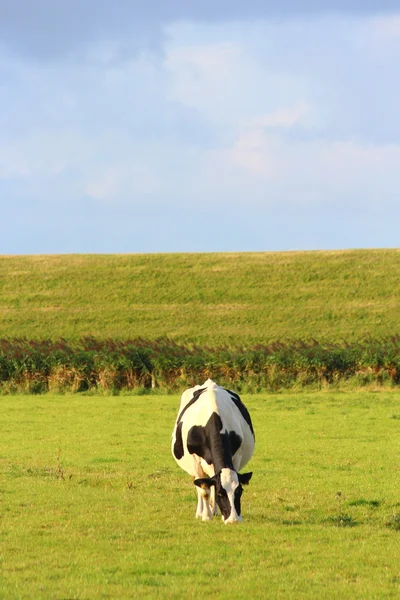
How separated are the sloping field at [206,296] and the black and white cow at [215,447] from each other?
4202 centimetres

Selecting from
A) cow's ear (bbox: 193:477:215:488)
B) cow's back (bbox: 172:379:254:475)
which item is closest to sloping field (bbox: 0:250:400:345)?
cow's back (bbox: 172:379:254:475)

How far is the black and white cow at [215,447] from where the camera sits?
39.1 ft

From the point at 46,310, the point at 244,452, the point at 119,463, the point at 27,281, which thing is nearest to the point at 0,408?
the point at 119,463

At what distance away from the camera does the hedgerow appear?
34.5m

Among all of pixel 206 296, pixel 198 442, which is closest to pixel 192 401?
pixel 198 442

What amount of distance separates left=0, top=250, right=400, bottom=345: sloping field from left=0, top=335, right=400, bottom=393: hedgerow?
20.6 metres

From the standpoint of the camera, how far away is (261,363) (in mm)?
34719

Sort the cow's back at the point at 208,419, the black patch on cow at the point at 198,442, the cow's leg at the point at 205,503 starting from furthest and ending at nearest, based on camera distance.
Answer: the cow's back at the point at 208,419
the black patch on cow at the point at 198,442
the cow's leg at the point at 205,503

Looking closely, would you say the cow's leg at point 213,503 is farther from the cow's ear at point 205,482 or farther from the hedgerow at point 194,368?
the hedgerow at point 194,368

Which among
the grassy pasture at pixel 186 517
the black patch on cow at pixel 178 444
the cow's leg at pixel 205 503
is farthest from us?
the black patch on cow at pixel 178 444

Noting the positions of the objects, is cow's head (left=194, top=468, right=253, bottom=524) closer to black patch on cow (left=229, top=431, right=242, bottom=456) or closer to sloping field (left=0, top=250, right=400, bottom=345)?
black patch on cow (left=229, top=431, right=242, bottom=456)

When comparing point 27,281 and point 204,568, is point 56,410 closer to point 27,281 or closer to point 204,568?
point 204,568

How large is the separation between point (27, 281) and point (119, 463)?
181 feet

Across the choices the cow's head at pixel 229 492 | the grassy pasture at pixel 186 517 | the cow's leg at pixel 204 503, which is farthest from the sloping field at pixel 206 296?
the cow's head at pixel 229 492
